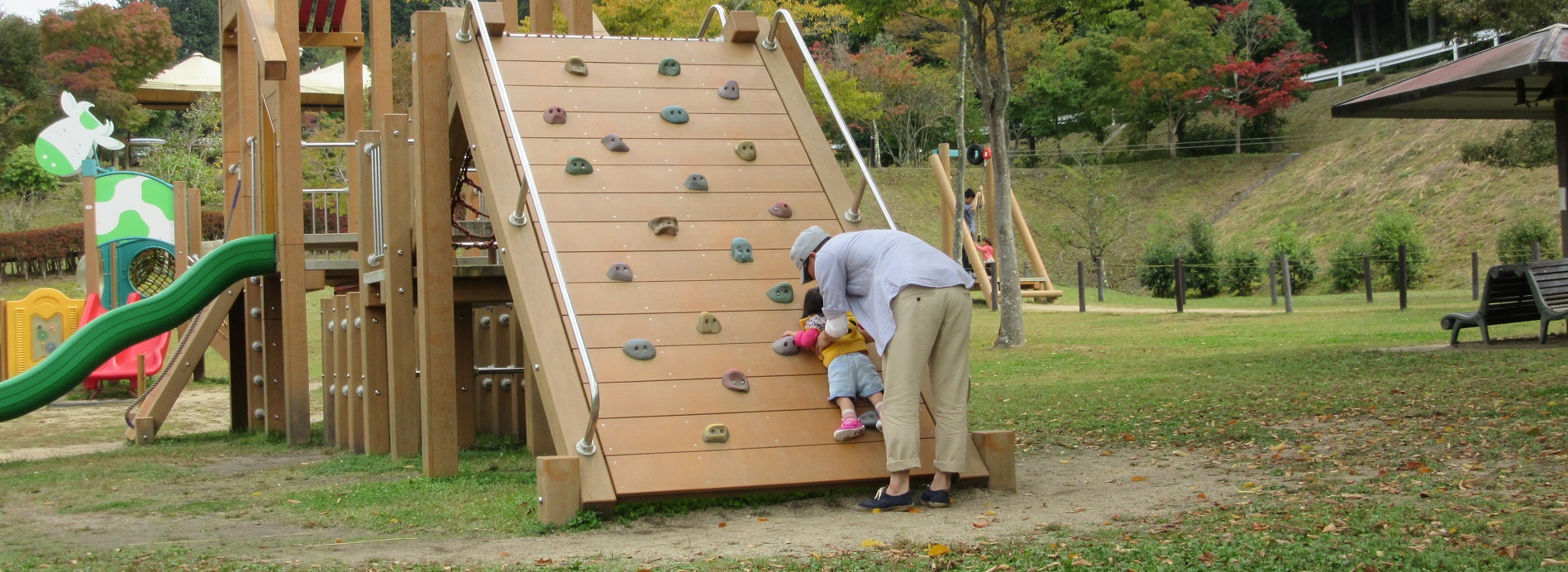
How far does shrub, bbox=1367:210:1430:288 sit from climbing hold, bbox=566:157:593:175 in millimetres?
23051

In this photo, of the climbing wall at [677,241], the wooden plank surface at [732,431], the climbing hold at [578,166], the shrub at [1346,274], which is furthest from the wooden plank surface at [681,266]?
the shrub at [1346,274]

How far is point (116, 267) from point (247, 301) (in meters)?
6.26

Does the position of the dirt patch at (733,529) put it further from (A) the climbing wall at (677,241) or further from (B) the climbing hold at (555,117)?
(B) the climbing hold at (555,117)

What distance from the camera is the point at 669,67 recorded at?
309 inches

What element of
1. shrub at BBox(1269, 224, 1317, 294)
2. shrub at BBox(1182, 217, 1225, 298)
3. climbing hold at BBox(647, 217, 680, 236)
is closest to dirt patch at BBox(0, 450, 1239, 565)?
climbing hold at BBox(647, 217, 680, 236)

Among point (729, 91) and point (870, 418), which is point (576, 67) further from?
point (870, 418)

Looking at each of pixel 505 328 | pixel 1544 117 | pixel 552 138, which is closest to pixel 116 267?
pixel 505 328

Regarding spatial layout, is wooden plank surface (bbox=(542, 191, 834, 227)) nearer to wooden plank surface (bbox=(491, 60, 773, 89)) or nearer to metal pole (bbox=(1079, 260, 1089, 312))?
wooden plank surface (bbox=(491, 60, 773, 89))

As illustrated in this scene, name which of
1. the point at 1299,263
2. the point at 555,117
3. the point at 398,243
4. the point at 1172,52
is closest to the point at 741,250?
the point at 555,117

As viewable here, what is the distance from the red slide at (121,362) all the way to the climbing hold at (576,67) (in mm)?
9891

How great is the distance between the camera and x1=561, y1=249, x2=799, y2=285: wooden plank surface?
6432mm

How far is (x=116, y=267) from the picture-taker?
16.4m

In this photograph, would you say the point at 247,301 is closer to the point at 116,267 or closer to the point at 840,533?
the point at 116,267

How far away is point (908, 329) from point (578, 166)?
2261mm
